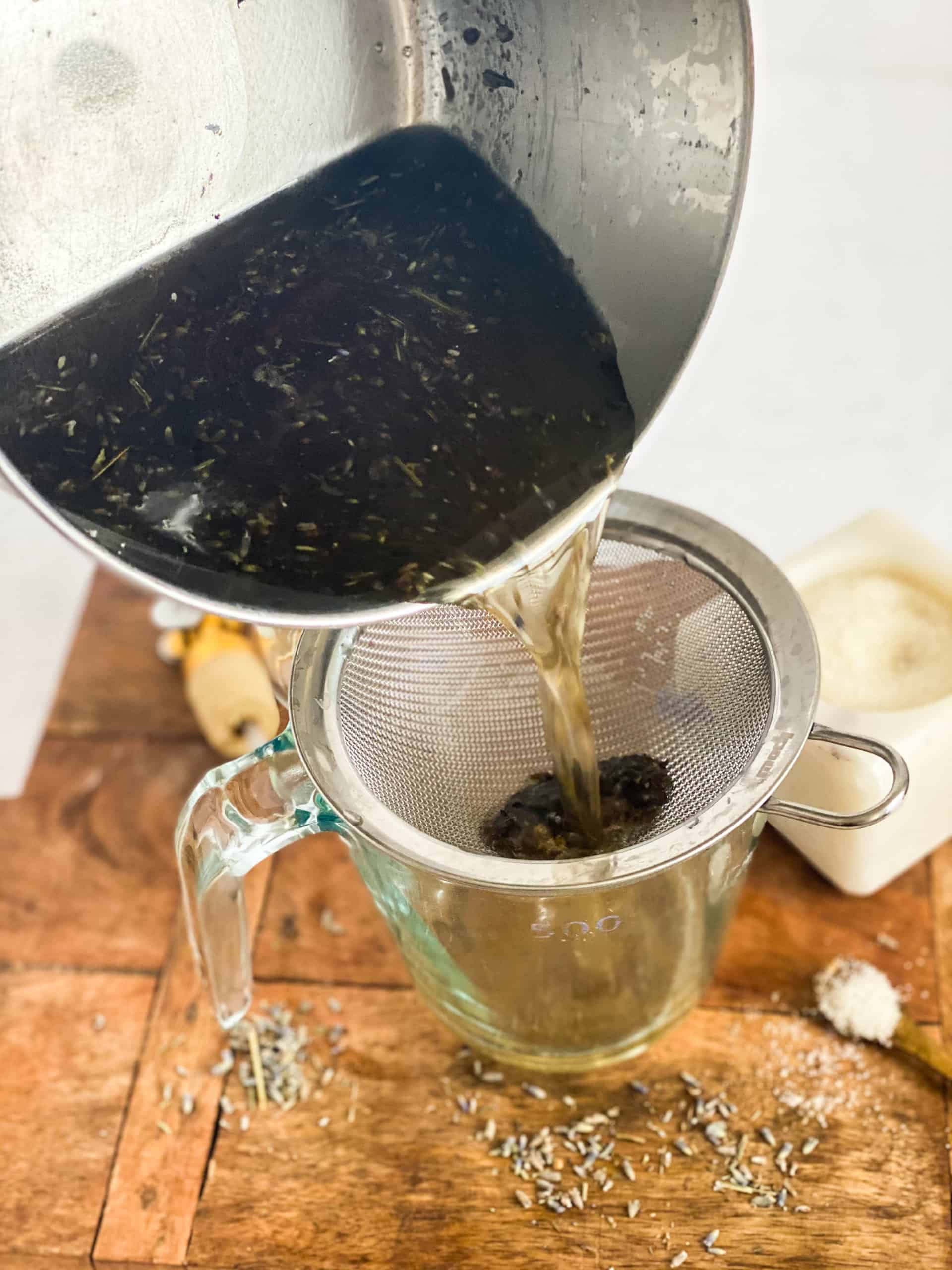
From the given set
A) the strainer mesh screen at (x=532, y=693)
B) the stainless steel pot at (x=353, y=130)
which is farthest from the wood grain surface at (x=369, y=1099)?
the stainless steel pot at (x=353, y=130)

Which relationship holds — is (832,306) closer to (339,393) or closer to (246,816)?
(339,393)

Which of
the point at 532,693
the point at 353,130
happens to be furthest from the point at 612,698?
the point at 353,130

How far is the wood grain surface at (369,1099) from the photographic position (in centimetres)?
118

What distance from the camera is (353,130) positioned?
1037mm

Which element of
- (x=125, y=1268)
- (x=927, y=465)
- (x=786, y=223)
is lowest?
(x=125, y=1268)

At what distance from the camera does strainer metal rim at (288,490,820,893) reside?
1.02 meters

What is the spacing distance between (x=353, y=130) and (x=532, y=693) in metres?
0.59

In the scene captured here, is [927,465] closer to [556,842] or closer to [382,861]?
[556,842]

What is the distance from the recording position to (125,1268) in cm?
120

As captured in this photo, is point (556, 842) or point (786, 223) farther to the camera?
point (786, 223)

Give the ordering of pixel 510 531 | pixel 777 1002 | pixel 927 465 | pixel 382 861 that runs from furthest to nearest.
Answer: pixel 927 465 < pixel 777 1002 < pixel 382 861 < pixel 510 531

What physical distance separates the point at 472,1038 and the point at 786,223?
1174 mm

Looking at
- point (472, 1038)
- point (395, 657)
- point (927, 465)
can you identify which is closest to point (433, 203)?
point (395, 657)

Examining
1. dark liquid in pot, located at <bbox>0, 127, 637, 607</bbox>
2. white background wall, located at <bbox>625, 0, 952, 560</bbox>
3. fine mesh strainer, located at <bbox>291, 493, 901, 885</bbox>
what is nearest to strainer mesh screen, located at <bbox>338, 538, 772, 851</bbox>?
fine mesh strainer, located at <bbox>291, 493, 901, 885</bbox>
